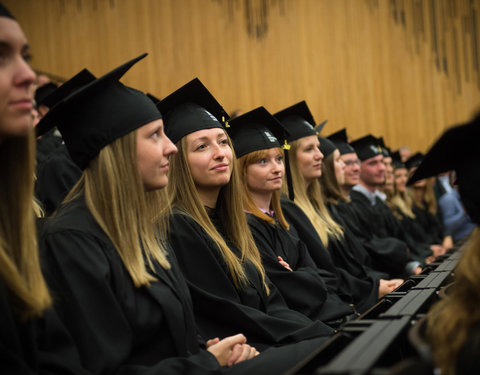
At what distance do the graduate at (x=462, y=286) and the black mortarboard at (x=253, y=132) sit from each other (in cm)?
179

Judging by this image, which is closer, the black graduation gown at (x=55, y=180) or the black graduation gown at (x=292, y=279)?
the black graduation gown at (x=292, y=279)

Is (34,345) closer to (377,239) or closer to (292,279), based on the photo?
(292,279)

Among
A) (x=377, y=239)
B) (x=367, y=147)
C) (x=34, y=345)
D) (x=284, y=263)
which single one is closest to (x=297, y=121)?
(x=284, y=263)

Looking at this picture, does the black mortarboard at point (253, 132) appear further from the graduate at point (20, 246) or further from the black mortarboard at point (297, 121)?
the graduate at point (20, 246)

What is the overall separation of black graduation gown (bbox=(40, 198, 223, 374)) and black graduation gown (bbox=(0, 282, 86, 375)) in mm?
79

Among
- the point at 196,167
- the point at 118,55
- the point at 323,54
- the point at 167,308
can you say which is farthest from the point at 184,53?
the point at 167,308

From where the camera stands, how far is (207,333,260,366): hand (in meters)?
1.97

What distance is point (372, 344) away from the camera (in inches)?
53.1

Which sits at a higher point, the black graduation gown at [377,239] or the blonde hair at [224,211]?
the blonde hair at [224,211]

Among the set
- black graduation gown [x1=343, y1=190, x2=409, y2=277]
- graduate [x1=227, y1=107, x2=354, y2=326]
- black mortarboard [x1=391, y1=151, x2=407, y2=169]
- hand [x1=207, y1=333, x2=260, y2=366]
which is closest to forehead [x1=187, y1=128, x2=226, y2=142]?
graduate [x1=227, y1=107, x2=354, y2=326]

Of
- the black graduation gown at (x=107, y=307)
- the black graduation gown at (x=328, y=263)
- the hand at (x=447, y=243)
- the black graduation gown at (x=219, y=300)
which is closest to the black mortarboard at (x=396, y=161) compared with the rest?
the hand at (x=447, y=243)

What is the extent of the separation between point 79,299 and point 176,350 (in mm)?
406

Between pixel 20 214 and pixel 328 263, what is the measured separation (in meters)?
2.71

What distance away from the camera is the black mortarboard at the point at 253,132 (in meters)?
3.33
